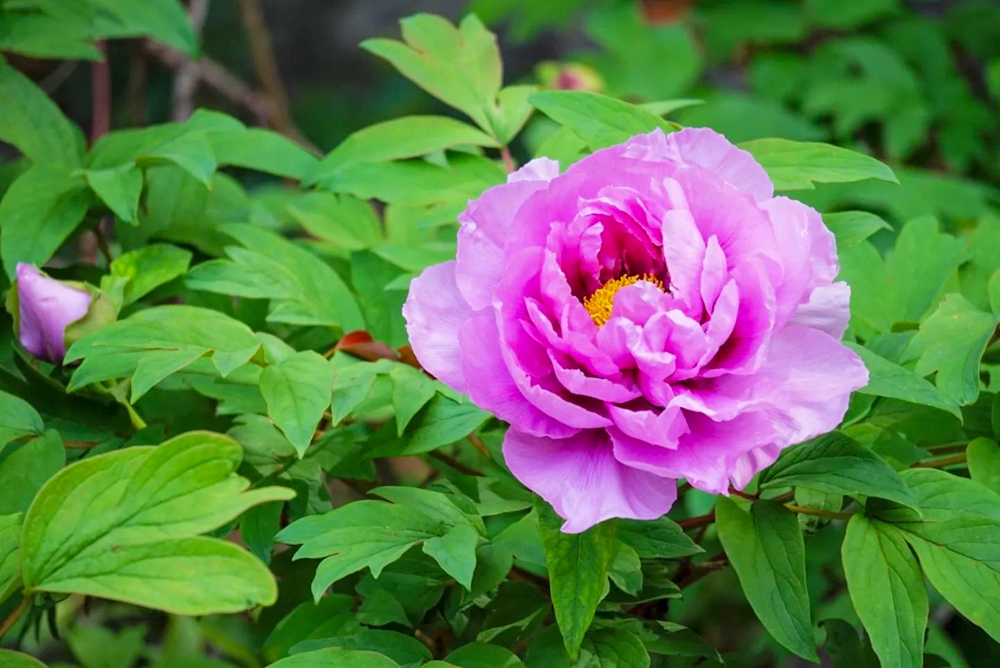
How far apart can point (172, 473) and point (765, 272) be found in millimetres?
297

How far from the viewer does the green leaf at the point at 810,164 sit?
2.08 feet

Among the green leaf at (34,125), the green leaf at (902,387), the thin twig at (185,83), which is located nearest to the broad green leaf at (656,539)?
the green leaf at (902,387)

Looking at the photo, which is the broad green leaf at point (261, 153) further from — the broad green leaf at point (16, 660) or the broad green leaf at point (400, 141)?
the broad green leaf at point (16, 660)

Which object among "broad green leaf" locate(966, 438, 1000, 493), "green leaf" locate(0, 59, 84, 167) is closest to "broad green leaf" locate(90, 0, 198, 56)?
"green leaf" locate(0, 59, 84, 167)

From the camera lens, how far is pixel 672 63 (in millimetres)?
1860

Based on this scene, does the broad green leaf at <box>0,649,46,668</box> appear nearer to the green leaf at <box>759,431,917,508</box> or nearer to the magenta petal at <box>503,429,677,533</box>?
the magenta petal at <box>503,429,677,533</box>

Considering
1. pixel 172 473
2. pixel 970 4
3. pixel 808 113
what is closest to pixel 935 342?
pixel 172 473

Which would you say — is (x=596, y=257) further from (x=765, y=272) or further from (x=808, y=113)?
(x=808, y=113)

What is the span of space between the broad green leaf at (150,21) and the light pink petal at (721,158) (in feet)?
1.89

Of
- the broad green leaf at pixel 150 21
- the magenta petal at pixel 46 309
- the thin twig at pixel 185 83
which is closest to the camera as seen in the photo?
the magenta petal at pixel 46 309

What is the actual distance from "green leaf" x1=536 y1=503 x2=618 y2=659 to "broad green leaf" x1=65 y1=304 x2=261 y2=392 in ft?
0.70

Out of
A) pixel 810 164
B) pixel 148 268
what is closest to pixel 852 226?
pixel 810 164

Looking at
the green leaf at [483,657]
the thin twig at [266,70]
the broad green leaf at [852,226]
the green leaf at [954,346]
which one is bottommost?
the thin twig at [266,70]

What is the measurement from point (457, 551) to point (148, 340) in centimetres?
23
